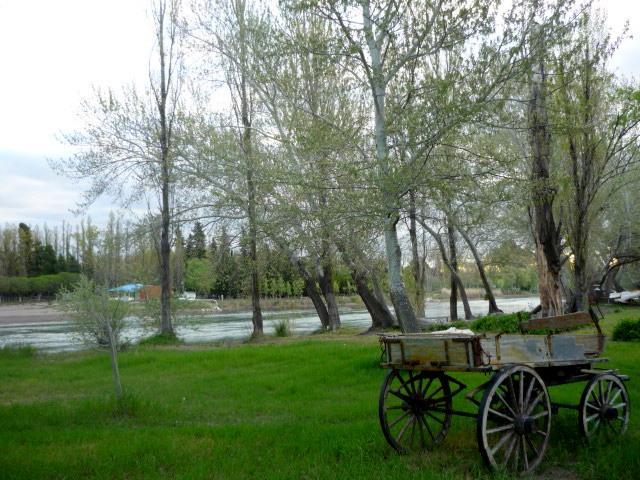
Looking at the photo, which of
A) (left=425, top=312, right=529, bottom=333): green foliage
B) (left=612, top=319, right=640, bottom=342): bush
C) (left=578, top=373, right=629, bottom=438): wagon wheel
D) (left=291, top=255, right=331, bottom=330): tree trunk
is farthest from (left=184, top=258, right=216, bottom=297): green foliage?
(left=578, top=373, right=629, bottom=438): wagon wheel

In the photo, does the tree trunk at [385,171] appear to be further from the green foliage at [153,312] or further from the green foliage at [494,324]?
the green foliage at [153,312]

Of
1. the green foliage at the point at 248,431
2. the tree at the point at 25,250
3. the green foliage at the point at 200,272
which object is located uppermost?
the tree at the point at 25,250

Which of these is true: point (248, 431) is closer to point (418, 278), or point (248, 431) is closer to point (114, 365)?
point (114, 365)

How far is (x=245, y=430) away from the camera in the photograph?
7195 mm

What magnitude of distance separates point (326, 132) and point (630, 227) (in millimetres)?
20152

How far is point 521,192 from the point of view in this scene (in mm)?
13398

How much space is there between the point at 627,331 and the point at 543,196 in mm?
4705

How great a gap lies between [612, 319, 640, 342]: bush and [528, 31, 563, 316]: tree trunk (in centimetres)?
319

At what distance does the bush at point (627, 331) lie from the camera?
626 inches

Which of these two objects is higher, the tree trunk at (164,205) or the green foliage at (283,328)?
the tree trunk at (164,205)

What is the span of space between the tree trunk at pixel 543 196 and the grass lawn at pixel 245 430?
162 inches

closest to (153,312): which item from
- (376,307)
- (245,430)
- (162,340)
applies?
(162,340)

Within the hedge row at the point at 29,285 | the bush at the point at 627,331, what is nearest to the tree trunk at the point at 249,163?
the bush at the point at 627,331

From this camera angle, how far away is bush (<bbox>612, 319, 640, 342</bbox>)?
15891mm
